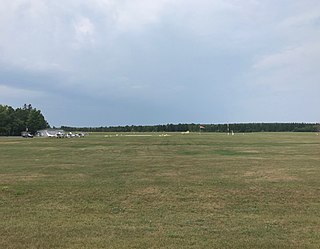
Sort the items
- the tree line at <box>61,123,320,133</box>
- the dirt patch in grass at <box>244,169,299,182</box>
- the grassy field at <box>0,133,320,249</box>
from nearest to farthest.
→ the grassy field at <box>0,133,320,249</box>, the dirt patch in grass at <box>244,169,299,182</box>, the tree line at <box>61,123,320,133</box>

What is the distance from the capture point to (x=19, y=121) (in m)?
121

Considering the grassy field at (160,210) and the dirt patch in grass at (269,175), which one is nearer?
the grassy field at (160,210)

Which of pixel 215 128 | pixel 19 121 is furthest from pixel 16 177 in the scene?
pixel 215 128

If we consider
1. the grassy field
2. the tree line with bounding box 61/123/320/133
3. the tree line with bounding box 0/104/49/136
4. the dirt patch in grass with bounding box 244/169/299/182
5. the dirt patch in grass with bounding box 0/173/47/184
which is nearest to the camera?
the grassy field

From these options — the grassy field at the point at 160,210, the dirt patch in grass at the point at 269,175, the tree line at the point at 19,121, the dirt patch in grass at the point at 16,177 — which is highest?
the tree line at the point at 19,121

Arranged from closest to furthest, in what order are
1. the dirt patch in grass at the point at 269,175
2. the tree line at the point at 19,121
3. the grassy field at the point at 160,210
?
the grassy field at the point at 160,210 < the dirt patch in grass at the point at 269,175 < the tree line at the point at 19,121

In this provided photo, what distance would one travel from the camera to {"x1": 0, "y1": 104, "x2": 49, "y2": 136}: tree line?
114 metres

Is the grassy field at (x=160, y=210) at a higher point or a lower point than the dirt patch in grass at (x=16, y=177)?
lower

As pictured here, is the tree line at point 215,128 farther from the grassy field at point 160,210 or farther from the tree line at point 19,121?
the grassy field at point 160,210

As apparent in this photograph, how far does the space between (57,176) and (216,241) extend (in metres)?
11.2

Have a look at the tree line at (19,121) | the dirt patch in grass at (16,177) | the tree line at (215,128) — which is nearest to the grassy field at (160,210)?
the dirt patch in grass at (16,177)

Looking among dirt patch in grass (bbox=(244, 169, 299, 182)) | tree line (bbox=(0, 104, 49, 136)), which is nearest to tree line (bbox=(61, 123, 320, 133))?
tree line (bbox=(0, 104, 49, 136))

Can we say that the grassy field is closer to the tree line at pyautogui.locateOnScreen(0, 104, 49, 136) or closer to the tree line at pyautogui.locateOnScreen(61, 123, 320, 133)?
the tree line at pyautogui.locateOnScreen(0, 104, 49, 136)

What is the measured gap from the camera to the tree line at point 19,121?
114m
